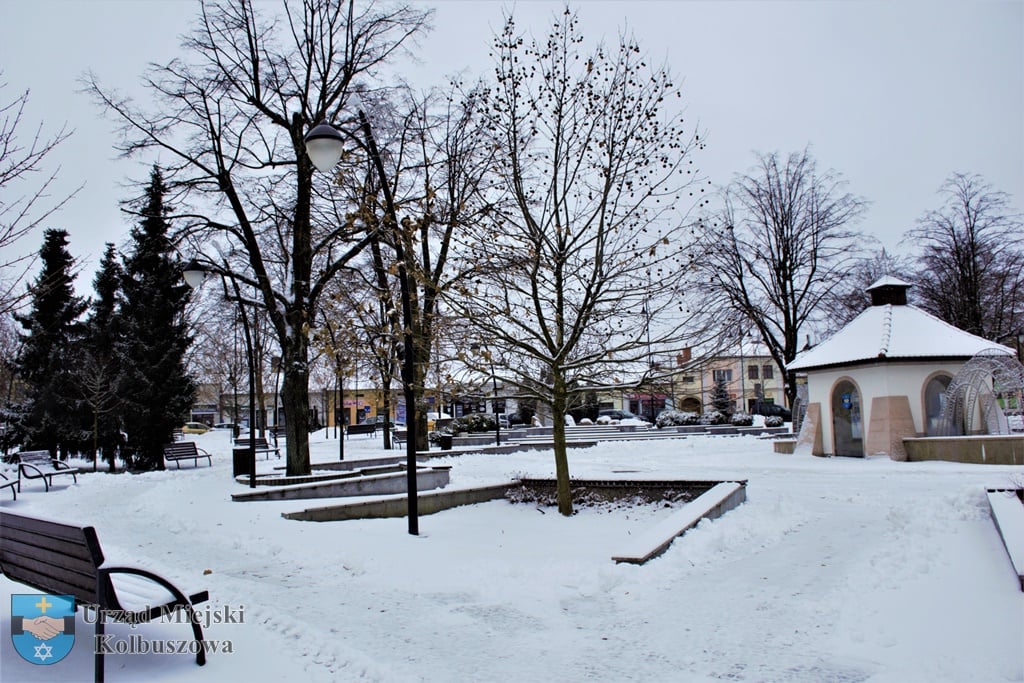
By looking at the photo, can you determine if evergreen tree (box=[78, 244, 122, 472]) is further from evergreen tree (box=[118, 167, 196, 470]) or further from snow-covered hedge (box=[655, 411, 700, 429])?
snow-covered hedge (box=[655, 411, 700, 429])

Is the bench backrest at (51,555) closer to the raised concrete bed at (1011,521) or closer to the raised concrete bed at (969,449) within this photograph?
the raised concrete bed at (1011,521)

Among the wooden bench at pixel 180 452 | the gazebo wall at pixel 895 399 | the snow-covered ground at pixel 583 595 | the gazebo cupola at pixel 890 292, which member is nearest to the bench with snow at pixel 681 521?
the snow-covered ground at pixel 583 595

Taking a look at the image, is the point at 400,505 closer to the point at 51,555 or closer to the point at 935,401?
the point at 51,555

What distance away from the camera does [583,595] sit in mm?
6734

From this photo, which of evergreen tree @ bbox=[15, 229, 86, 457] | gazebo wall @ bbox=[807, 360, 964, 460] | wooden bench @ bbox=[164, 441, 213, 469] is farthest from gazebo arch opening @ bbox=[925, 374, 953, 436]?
evergreen tree @ bbox=[15, 229, 86, 457]

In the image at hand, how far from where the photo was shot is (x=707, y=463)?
20844mm

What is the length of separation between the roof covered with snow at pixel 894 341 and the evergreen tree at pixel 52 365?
24770mm

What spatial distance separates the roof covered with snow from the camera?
20.0 m

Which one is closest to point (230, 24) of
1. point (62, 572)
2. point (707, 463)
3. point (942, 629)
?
point (62, 572)

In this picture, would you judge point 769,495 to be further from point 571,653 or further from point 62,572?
point 62,572

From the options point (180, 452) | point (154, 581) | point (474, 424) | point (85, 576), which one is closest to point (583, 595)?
Result: point (154, 581)

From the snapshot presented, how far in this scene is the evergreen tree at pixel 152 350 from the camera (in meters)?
24.1

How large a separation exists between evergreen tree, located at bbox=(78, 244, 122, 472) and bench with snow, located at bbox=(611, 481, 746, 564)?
19904mm

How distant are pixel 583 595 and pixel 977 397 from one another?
58.7 feet
